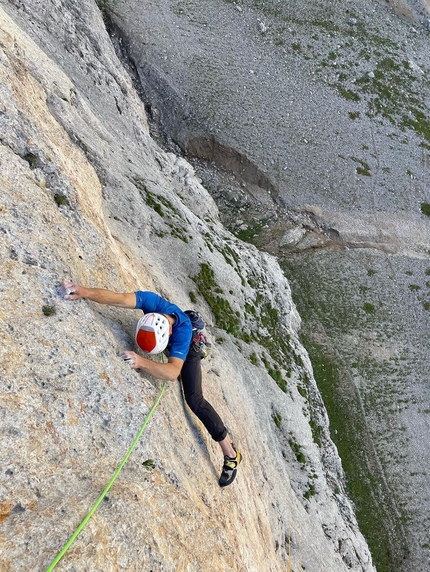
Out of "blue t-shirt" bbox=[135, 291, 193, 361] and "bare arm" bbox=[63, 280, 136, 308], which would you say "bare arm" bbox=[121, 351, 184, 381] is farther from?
"bare arm" bbox=[63, 280, 136, 308]

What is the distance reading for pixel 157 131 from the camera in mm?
39688

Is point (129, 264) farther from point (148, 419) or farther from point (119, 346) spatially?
point (148, 419)

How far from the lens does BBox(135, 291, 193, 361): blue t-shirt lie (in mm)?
12570

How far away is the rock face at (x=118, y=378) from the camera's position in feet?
28.9

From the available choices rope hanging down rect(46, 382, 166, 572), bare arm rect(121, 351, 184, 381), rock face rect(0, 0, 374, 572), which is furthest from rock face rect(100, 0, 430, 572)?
rope hanging down rect(46, 382, 166, 572)

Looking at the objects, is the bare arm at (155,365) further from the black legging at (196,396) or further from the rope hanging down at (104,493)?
the black legging at (196,396)

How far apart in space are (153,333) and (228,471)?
578cm

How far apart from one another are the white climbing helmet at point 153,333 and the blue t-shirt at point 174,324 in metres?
0.58

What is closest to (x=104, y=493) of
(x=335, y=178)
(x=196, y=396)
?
(x=196, y=396)

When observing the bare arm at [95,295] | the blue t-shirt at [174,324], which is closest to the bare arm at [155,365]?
the blue t-shirt at [174,324]

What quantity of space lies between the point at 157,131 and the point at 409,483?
110 ft

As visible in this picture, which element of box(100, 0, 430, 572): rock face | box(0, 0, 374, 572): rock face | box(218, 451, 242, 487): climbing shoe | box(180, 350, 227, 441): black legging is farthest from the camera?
box(100, 0, 430, 572): rock face

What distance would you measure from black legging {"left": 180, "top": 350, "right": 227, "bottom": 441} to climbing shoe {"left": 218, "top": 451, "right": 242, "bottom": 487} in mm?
1230

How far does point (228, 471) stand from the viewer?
14.4 metres
